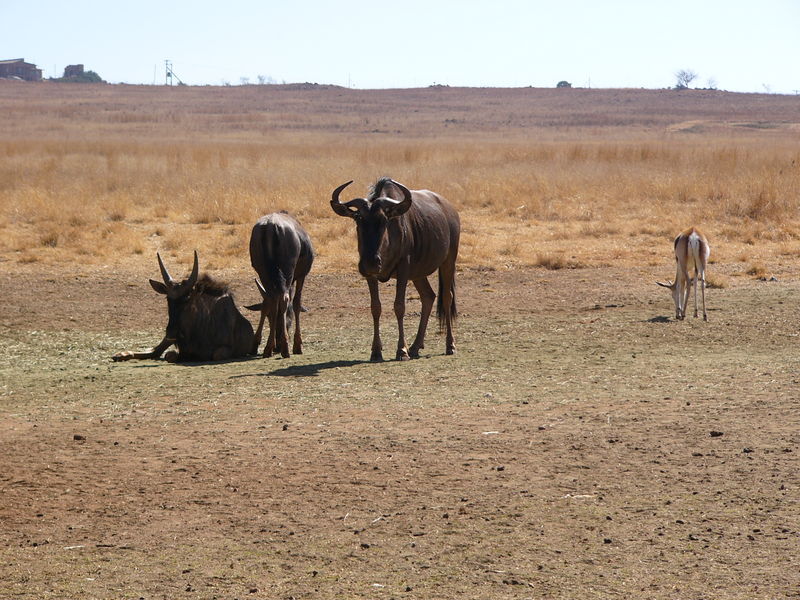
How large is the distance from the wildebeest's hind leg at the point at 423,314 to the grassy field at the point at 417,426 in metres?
0.36

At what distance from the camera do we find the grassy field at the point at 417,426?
524cm

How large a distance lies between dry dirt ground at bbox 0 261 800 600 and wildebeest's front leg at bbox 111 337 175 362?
14 cm

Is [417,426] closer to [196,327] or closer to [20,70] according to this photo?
[196,327]

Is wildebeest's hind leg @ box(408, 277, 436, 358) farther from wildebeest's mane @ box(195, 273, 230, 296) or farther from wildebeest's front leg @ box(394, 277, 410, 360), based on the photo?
wildebeest's mane @ box(195, 273, 230, 296)

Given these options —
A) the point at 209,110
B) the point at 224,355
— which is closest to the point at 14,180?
the point at 224,355

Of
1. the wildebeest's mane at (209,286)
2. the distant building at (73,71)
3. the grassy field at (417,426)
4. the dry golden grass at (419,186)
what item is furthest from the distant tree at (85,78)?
the wildebeest's mane at (209,286)

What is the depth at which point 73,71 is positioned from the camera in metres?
146

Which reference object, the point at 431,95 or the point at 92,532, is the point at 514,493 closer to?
the point at 92,532

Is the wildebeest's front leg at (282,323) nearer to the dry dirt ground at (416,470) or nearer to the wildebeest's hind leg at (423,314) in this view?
the dry dirt ground at (416,470)

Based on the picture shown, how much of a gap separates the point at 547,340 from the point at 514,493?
554 cm

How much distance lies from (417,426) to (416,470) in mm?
1112

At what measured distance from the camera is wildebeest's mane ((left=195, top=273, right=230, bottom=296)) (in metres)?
11.8

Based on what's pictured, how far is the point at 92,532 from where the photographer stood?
575 cm

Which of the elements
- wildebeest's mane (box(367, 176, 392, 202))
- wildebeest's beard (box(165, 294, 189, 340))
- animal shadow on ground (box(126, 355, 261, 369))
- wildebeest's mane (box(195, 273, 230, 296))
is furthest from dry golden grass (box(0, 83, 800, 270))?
wildebeest's mane (box(367, 176, 392, 202))
